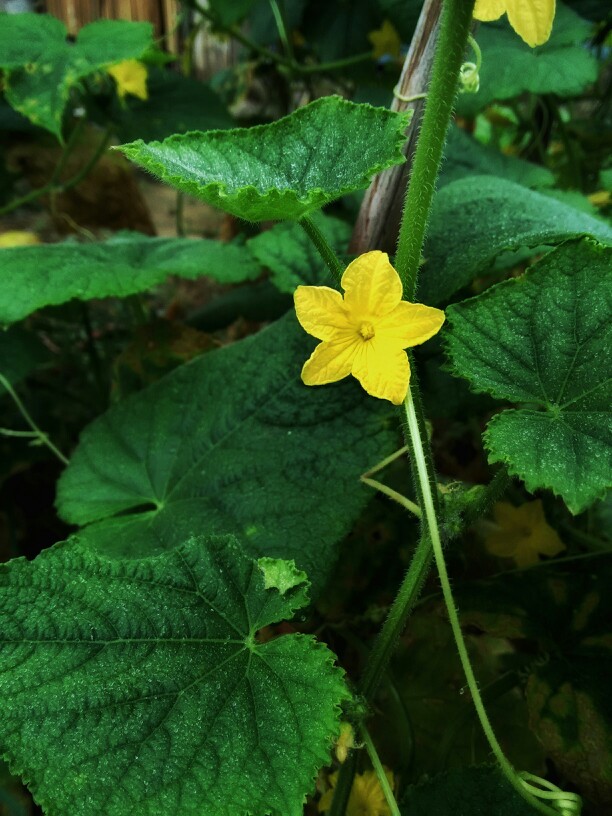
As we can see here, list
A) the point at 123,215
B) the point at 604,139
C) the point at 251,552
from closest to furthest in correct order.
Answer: the point at 251,552 → the point at 604,139 → the point at 123,215

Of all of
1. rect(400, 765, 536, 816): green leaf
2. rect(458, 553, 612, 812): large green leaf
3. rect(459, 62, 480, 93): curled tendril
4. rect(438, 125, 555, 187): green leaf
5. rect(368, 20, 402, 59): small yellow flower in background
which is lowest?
rect(458, 553, 612, 812): large green leaf

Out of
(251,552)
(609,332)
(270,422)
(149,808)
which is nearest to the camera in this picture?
(149,808)

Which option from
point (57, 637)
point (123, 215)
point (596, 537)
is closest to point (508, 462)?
point (57, 637)

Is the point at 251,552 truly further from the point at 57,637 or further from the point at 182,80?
the point at 182,80

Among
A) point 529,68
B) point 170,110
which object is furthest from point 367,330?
point 170,110

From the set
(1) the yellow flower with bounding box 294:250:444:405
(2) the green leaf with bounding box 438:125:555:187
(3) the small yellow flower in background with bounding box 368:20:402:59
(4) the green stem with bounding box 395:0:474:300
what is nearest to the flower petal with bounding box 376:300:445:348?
(1) the yellow flower with bounding box 294:250:444:405

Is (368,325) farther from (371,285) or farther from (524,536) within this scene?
(524,536)

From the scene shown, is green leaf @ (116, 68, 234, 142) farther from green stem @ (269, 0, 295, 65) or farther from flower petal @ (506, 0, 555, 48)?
flower petal @ (506, 0, 555, 48)
